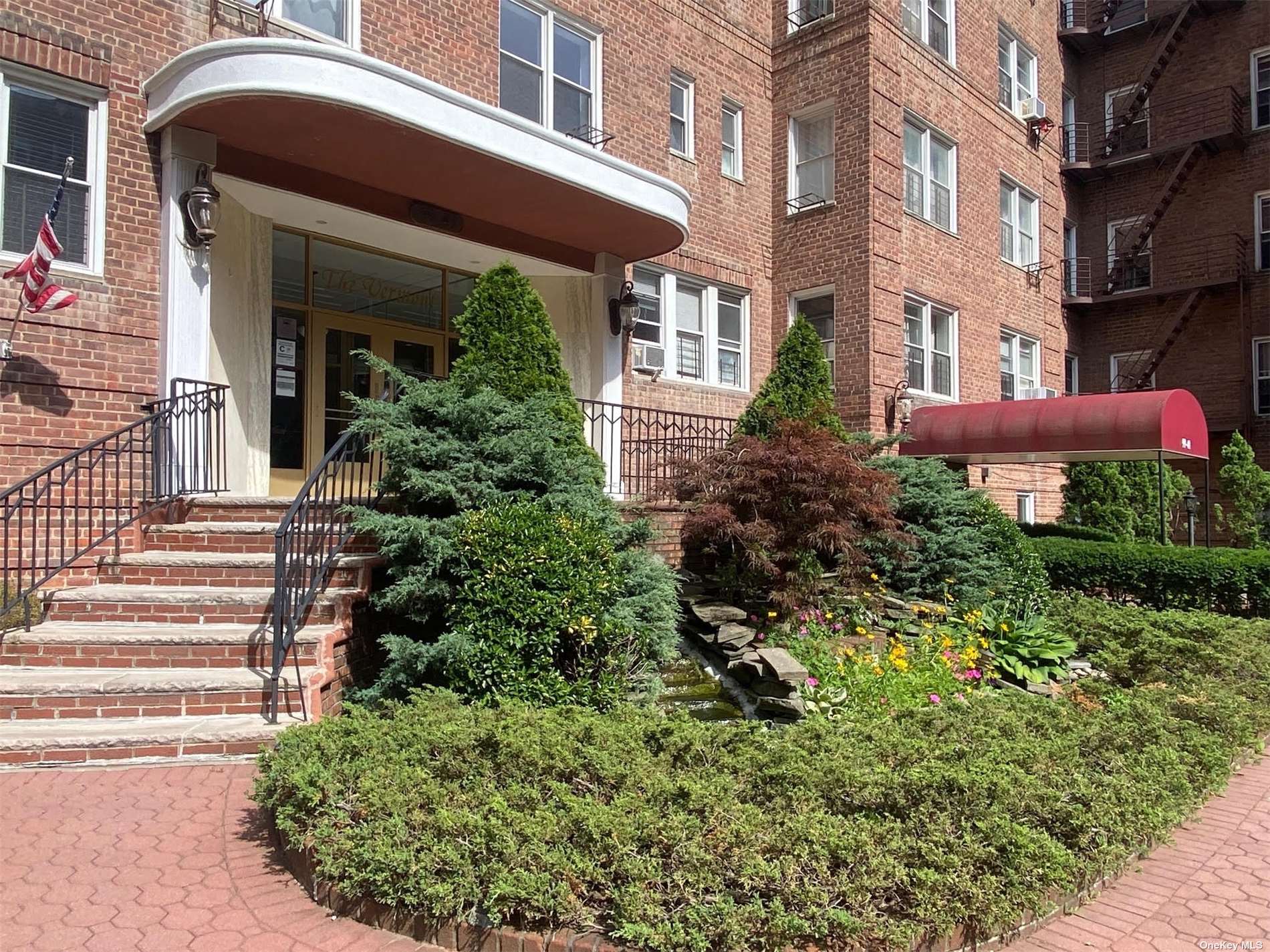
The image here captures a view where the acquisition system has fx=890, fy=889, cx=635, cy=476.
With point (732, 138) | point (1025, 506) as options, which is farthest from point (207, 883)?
point (1025, 506)

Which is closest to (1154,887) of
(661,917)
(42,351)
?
(661,917)

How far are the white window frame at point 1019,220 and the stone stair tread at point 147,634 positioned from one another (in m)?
16.0

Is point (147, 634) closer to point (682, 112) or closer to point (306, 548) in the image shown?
point (306, 548)

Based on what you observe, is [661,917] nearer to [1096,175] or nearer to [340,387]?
[340,387]

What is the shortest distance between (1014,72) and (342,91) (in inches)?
620

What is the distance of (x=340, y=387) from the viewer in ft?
34.6

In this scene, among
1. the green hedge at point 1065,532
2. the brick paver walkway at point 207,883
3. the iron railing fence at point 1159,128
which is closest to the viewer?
the brick paver walkway at point 207,883

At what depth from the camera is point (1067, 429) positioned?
1303 cm

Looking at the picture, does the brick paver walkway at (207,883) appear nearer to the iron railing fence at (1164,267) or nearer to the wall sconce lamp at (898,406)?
the wall sconce lamp at (898,406)

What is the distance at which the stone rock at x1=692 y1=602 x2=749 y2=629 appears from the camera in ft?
27.9

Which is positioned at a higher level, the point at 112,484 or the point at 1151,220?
the point at 1151,220

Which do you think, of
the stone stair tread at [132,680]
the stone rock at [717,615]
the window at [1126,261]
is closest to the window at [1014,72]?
the window at [1126,261]

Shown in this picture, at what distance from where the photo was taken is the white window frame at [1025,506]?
17.4 meters

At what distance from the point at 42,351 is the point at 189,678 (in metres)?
3.70
